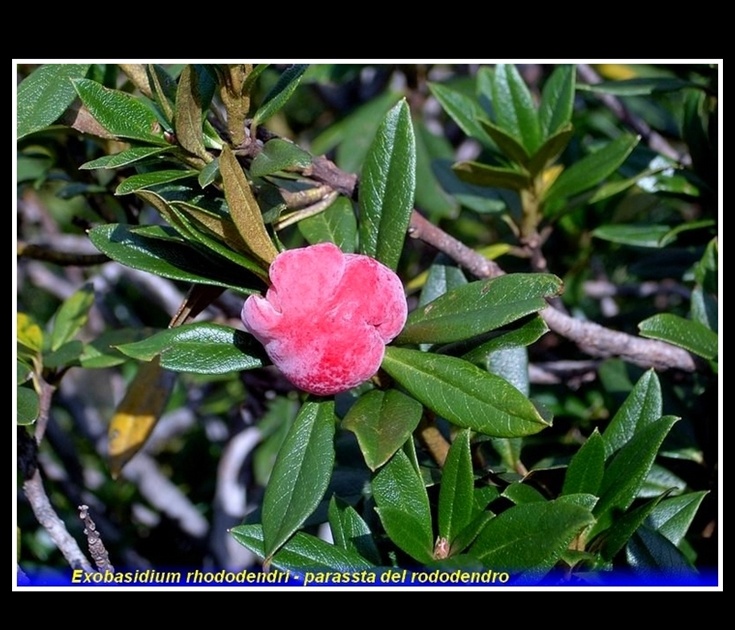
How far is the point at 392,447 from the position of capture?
2.47 feet

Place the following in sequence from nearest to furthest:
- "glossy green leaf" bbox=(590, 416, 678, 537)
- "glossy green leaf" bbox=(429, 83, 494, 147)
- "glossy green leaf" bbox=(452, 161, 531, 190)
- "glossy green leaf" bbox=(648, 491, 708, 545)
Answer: "glossy green leaf" bbox=(590, 416, 678, 537)
"glossy green leaf" bbox=(648, 491, 708, 545)
"glossy green leaf" bbox=(452, 161, 531, 190)
"glossy green leaf" bbox=(429, 83, 494, 147)

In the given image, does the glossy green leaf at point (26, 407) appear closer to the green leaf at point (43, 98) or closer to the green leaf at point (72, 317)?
the green leaf at point (72, 317)

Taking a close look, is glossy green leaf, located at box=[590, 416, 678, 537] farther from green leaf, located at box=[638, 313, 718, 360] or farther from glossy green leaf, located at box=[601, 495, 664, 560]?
green leaf, located at box=[638, 313, 718, 360]

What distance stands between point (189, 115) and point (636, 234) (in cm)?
81

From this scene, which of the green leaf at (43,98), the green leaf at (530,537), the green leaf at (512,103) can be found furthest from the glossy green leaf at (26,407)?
the green leaf at (512,103)

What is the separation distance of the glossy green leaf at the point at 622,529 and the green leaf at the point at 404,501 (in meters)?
0.18

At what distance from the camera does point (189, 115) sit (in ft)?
2.62

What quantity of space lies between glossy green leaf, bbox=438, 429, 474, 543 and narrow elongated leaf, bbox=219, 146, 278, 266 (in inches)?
10.0

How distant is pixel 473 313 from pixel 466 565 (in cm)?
24

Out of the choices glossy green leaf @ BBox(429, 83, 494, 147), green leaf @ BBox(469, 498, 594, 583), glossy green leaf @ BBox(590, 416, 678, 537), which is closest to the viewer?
green leaf @ BBox(469, 498, 594, 583)


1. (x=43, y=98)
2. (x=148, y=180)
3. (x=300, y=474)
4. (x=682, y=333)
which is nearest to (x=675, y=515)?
(x=682, y=333)

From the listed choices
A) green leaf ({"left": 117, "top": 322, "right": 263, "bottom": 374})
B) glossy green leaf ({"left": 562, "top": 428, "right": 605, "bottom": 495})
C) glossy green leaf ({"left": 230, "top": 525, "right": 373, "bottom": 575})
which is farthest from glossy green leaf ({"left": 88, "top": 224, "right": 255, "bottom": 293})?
glossy green leaf ({"left": 562, "top": 428, "right": 605, "bottom": 495})

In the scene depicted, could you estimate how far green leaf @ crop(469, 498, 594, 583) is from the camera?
74 centimetres

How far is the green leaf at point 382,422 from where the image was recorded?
29.7 inches
